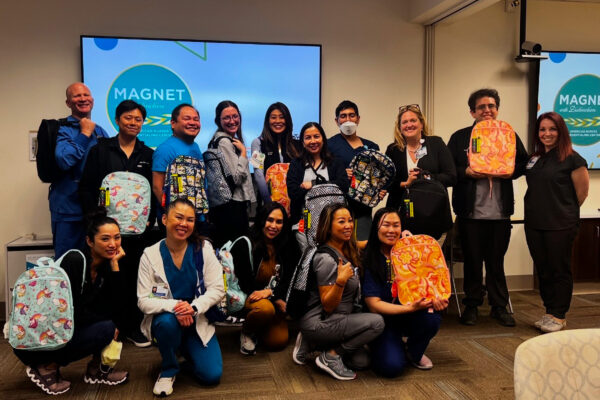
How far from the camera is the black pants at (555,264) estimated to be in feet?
12.2

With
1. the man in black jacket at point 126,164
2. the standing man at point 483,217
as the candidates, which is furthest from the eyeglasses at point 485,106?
the man in black jacket at point 126,164

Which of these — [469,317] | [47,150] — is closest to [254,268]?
[47,150]

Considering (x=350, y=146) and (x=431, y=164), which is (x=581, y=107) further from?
(x=350, y=146)

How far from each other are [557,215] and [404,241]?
4.49 feet

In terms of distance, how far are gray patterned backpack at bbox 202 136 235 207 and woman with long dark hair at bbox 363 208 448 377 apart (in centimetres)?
104

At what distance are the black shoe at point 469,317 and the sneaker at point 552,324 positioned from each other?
469 mm

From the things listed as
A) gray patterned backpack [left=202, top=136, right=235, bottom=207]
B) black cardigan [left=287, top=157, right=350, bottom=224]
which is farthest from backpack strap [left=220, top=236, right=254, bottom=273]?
black cardigan [left=287, top=157, right=350, bottom=224]

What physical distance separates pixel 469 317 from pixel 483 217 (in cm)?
78

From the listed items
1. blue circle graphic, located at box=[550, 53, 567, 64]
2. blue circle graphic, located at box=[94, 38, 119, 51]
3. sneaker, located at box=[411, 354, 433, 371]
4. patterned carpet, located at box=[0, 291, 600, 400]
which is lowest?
patterned carpet, located at box=[0, 291, 600, 400]

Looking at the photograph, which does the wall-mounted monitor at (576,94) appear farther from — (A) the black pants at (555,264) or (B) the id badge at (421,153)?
(B) the id badge at (421,153)

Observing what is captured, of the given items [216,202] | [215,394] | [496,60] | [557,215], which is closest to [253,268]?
[216,202]

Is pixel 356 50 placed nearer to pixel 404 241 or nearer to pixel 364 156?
pixel 364 156

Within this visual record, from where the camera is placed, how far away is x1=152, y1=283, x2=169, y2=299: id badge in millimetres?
2805

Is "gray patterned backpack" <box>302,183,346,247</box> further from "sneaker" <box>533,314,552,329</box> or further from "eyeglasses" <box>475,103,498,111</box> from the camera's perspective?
"sneaker" <box>533,314,552,329</box>
